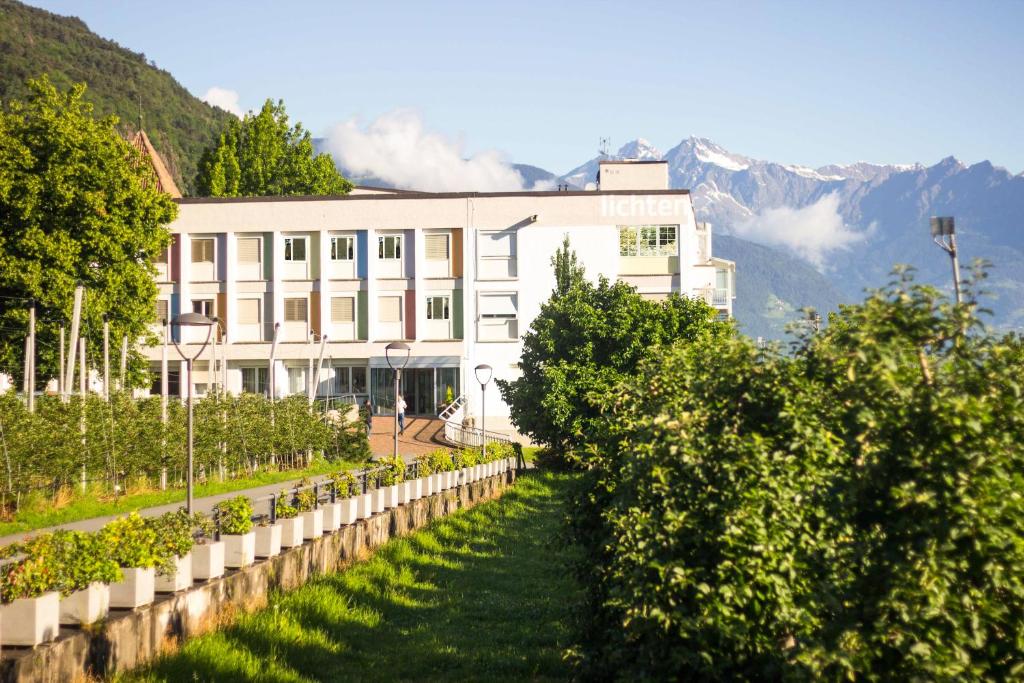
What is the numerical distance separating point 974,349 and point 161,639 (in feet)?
24.7

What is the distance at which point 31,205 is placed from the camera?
3697cm

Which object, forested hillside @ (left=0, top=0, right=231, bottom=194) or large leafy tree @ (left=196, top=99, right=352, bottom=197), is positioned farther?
forested hillside @ (left=0, top=0, right=231, bottom=194)

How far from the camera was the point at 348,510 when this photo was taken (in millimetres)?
18625

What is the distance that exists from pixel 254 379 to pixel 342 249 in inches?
320

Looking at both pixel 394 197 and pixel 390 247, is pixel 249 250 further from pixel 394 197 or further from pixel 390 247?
pixel 394 197

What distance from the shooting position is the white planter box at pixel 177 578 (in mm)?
11359

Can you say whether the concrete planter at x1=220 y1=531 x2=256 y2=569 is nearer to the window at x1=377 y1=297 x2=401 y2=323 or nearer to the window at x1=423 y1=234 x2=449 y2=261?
the window at x1=377 y1=297 x2=401 y2=323

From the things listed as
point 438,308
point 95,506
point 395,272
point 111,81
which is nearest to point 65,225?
point 95,506

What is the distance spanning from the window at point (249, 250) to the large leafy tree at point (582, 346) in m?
23.5

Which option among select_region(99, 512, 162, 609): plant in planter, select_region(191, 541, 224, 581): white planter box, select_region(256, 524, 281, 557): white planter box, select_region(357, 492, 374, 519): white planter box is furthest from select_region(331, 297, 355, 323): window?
select_region(99, 512, 162, 609): plant in planter

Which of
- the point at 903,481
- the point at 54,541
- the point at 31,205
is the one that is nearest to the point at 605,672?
the point at 903,481

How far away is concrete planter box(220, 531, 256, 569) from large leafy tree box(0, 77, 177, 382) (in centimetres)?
2445

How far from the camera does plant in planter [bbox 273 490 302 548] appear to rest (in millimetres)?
15328

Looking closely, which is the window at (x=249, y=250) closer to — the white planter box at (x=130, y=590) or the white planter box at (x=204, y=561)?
the white planter box at (x=204, y=561)
